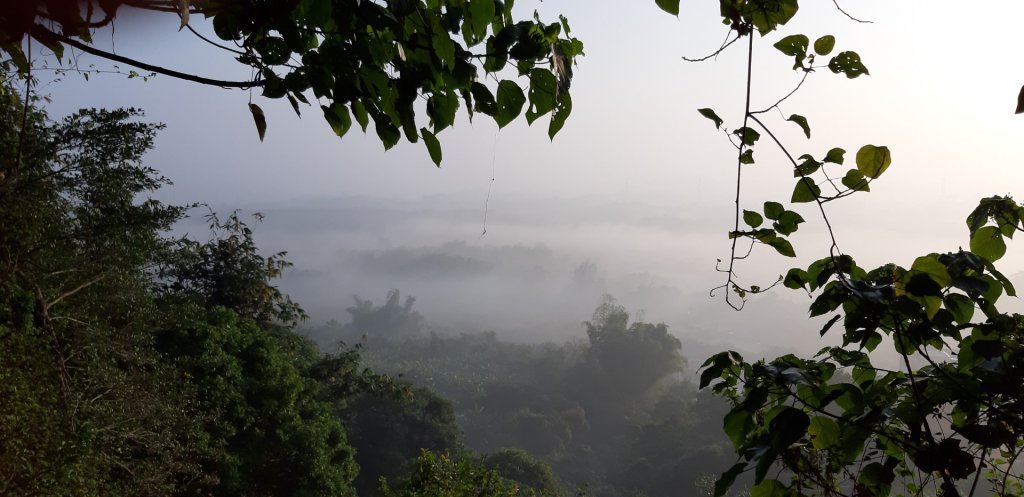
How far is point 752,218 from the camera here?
1020 mm

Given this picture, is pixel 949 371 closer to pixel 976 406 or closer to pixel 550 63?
pixel 976 406

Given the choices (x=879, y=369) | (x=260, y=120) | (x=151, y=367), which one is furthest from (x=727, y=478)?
(x=151, y=367)

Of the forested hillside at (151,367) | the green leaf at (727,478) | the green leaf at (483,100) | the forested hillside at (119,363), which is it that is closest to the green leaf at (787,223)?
the green leaf at (727,478)

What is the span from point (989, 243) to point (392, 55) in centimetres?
97

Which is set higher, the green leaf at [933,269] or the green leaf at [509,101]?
the green leaf at [509,101]

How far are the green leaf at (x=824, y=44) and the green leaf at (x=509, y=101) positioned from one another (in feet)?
1.61

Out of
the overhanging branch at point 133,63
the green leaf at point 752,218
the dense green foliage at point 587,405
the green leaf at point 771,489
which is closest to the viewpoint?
the overhanging branch at point 133,63

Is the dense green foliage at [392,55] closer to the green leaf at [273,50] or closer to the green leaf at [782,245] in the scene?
the green leaf at [273,50]

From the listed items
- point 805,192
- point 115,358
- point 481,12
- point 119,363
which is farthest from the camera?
point 119,363

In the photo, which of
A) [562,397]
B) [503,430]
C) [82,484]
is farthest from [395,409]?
[562,397]

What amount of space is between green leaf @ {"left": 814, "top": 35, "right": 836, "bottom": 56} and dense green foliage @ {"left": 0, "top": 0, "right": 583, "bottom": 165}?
0.40 metres

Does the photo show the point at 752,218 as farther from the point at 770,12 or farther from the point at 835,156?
the point at 770,12

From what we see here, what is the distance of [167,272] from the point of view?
1093 cm

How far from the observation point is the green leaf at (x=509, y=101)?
2.64 ft
